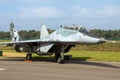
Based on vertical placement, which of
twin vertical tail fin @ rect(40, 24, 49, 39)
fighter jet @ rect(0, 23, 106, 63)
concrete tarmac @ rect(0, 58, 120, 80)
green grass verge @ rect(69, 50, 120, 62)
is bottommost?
concrete tarmac @ rect(0, 58, 120, 80)

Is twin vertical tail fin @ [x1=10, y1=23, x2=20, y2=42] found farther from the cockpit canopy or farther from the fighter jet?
the cockpit canopy

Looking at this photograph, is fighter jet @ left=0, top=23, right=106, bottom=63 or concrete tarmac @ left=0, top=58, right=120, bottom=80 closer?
concrete tarmac @ left=0, top=58, right=120, bottom=80

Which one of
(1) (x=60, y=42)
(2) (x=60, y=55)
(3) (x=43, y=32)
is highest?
(3) (x=43, y=32)

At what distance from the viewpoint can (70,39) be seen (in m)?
22.0

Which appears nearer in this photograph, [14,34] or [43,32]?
[43,32]

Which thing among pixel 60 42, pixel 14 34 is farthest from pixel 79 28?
pixel 14 34

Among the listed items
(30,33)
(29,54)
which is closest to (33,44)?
(29,54)

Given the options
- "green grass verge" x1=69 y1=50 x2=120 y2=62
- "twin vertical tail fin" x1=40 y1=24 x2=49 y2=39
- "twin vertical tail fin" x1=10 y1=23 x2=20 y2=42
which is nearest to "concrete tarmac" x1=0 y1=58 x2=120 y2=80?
"green grass verge" x1=69 y1=50 x2=120 y2=62

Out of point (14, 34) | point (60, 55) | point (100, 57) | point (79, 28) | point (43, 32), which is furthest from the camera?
point (14, 34)

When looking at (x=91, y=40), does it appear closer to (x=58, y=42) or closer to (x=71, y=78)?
(x=58, y=42)

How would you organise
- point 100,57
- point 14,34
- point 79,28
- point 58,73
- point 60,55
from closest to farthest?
point 58,73 → point 79,28 → point 60,55 → point 100,57 → point 14,34

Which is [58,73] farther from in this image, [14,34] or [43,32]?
[14,34]

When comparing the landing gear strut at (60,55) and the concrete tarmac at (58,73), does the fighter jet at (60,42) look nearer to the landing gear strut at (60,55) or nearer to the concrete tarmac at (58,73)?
the landing gear strut at (60,55)

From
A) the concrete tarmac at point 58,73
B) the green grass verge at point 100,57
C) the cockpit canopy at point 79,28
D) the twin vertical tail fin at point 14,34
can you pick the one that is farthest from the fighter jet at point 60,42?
the green grass verge at point 100,57
